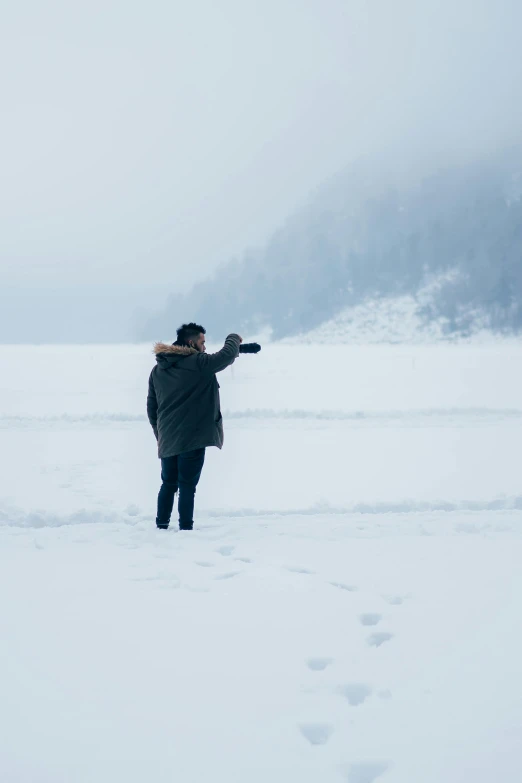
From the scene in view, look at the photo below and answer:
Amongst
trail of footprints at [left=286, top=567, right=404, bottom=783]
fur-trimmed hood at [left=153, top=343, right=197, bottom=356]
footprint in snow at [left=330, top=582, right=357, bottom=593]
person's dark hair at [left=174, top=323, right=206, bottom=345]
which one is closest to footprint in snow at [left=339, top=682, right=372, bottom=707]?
trail of footprints at [left=286, top=567, right=404, bottom=783]

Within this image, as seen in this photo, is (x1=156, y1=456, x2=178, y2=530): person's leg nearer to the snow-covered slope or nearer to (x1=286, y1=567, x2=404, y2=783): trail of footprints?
(x1=286, y1=567, x2=404, y2=783): trail of footprints

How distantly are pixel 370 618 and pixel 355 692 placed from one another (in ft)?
2.56

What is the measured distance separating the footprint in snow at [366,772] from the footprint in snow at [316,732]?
0.21 m

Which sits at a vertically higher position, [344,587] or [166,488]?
[166,488]

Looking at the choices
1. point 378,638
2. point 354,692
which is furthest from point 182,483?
point 354,692

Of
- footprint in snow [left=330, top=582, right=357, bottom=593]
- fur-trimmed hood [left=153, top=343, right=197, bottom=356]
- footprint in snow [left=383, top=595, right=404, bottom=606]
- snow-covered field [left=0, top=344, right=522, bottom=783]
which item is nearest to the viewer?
snow-covered field [left=0, top=344, right=522, bottom=783]

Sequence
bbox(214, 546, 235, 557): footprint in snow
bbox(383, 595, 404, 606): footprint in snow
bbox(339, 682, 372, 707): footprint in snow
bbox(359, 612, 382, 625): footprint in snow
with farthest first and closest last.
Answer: bbox(214, 546, 235, 557): footprint in snow → bbox(383, 595, 404, 606): footprint in snow → bbox(359, 612, 382, 625): footprint in snow → bbox(339, 682, 372, 707): footprint in snow

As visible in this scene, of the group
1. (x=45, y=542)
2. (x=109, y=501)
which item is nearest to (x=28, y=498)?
(x=109, y=501)

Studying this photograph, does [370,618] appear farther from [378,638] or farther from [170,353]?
[170,353]

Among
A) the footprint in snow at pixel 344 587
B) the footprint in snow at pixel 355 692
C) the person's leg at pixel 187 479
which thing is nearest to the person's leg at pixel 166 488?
the person's leg at pixel 187 479

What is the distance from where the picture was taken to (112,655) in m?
3.31

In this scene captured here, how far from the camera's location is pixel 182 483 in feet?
17.7

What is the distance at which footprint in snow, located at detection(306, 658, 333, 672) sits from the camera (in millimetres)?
3199

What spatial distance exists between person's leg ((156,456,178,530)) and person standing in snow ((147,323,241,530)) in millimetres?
10
